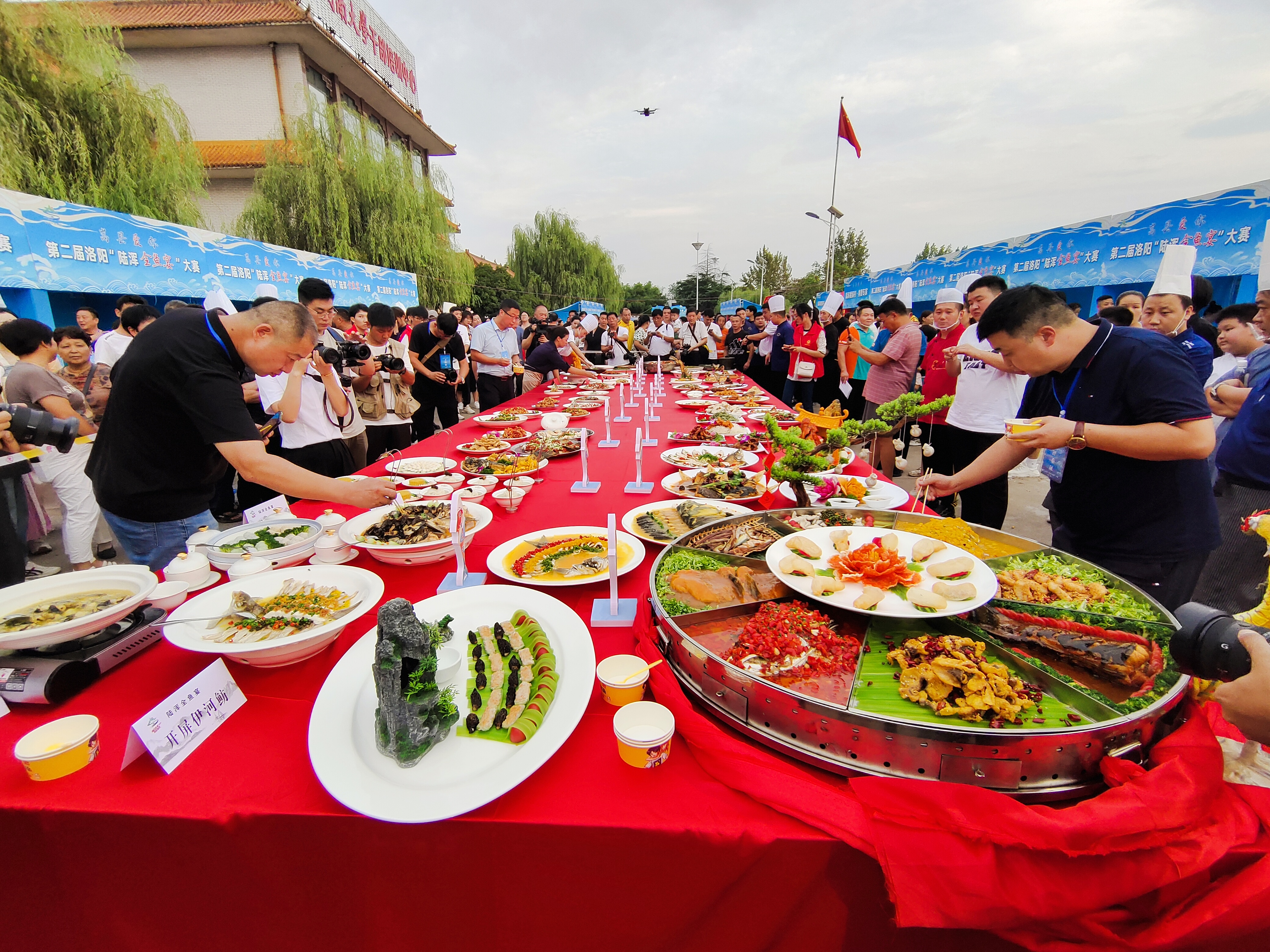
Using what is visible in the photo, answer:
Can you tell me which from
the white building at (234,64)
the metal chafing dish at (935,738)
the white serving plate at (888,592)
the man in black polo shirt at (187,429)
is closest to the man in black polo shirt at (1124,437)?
the white serving plate at (888,592)

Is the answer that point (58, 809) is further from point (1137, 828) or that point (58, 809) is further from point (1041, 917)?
point (1137, 828)

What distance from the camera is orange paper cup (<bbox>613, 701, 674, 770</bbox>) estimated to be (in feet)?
4.00

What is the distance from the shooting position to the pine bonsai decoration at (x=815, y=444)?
262 cm

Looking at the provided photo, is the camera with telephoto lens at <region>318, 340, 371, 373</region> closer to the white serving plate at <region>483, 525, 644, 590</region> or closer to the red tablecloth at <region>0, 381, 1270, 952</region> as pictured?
the white serving plate at <region>483, 525, 644, 590</region>

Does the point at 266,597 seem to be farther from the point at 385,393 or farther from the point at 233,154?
the point at 233,154

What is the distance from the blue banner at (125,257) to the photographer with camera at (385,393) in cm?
171

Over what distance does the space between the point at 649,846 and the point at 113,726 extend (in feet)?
4.59

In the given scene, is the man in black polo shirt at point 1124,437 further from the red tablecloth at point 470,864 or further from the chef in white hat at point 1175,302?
the chef in white hat at point 1175,302

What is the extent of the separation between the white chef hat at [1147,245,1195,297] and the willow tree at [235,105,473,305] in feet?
55.2

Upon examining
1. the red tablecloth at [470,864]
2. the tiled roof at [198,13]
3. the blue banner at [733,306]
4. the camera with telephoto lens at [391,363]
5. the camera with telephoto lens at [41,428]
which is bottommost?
the red tablecloth at [470,864]

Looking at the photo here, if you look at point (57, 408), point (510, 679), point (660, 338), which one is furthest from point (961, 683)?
point (660, 338)

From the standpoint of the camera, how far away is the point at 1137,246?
964 cm

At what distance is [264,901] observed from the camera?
1.20 m

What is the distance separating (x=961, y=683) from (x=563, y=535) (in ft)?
5.26
